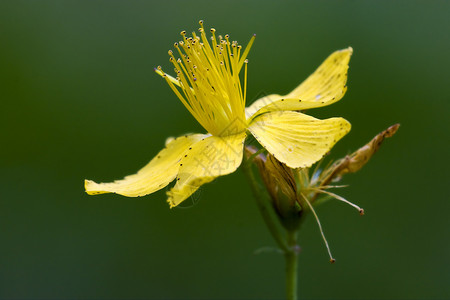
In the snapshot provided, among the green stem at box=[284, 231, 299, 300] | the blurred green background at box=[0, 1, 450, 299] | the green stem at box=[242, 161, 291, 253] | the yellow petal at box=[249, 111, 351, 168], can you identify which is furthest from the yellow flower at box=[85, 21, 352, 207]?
the blurred green background at box=[0, 1, 450, 299]

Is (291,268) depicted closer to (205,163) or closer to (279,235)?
(279,235)

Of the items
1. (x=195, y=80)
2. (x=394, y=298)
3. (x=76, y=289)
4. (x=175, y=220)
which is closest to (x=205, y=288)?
(x=175, y=220)

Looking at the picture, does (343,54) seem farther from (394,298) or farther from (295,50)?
(394,298)

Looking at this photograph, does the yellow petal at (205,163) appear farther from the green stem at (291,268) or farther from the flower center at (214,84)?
the green stem at (291,268)

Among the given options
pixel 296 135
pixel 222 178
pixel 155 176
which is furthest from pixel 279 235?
pixel 222 178

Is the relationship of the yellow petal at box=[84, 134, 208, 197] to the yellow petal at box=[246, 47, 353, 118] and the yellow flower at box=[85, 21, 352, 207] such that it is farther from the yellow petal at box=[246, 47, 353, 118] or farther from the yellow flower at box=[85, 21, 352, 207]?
the yellow petal at box=[246, 47, 353, 118]

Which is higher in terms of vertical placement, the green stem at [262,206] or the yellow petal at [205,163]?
the yellow petal at [205,163]

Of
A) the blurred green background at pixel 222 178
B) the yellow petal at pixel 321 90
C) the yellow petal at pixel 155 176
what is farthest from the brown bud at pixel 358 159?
the blurred green background at pixel 222 178
